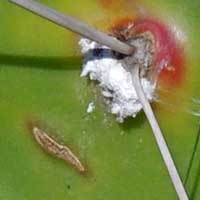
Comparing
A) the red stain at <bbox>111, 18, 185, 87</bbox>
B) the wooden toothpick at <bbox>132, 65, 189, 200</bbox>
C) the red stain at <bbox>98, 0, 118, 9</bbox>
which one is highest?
the red stain at <bbox>98, 0, 118, 9</bbox>

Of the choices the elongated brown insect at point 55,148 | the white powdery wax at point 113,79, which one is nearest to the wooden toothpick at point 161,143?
the white powdery wax at point 113,79

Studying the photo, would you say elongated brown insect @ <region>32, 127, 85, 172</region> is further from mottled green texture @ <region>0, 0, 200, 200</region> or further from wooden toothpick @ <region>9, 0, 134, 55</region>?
wooden toothpick @ <region>9, 0, 134, 55</region>

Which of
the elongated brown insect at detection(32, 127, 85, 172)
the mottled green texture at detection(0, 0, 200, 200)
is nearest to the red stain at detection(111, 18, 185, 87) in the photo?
the mottled green texture at detection(0, 0, 200, 200)

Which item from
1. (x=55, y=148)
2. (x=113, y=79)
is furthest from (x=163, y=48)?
(x=55, y=148)

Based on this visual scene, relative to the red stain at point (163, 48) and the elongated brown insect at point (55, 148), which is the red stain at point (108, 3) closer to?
the red stain at point (163, 48)

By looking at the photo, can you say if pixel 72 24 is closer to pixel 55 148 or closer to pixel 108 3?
pixel 108 3

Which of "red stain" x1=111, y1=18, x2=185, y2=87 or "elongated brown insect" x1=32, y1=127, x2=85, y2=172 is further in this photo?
"elongated brown insect" x1=32, y1=127, x2=85, y2=172
